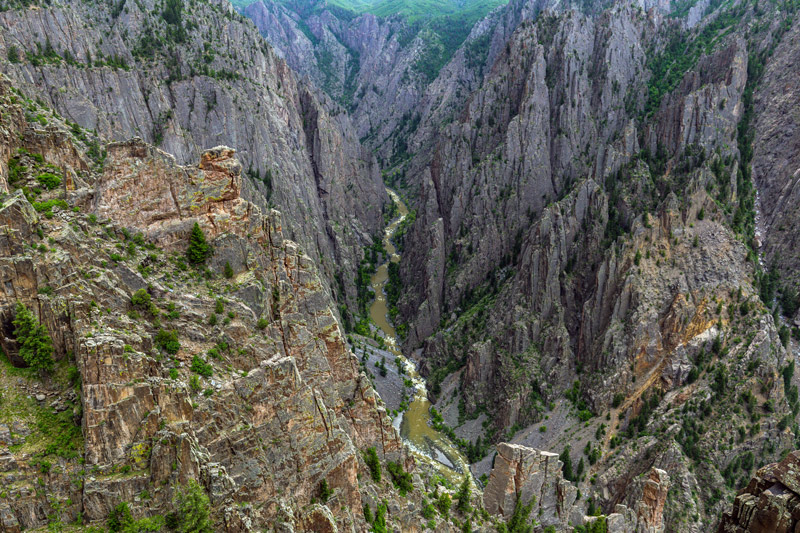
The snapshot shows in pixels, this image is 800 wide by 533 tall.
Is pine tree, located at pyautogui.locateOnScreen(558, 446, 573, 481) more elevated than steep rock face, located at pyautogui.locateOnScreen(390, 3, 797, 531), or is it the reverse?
steep rock face, located at pyautogui.locateOnScreen(390, 3, 797, 531)

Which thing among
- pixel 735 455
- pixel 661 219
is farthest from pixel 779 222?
pixel 735 455

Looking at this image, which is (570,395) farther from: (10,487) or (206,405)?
(10,487)

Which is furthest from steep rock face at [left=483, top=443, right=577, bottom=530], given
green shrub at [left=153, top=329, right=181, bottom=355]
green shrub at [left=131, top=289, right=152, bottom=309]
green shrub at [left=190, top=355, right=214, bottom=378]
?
green shrub at [left=131, top=289, right=152, bottom=309]

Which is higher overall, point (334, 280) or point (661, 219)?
point (661, 219)

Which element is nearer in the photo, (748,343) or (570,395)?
(748,343)

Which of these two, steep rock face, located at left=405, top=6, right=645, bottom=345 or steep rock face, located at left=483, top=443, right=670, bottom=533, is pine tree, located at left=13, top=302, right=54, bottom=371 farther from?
steep rock face, located at left=405, top=6, right=645, bottom=345

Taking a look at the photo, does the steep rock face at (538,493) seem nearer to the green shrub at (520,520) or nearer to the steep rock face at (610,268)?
the green shrub at (520,520)
